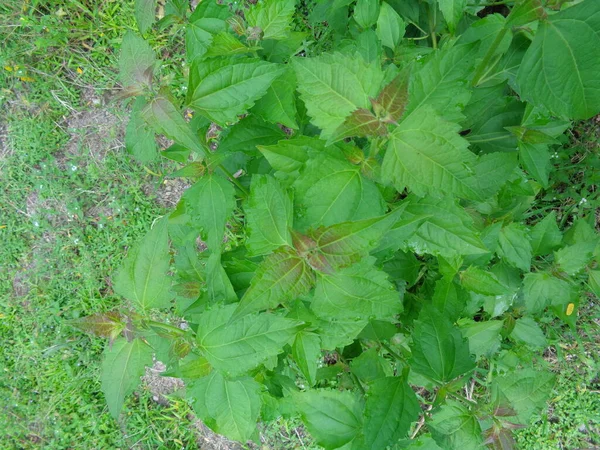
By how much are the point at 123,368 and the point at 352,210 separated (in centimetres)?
109

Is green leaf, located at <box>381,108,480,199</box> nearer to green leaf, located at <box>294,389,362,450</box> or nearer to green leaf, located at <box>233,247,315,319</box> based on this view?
green leaf, located at <box>233,247,315,319</box>

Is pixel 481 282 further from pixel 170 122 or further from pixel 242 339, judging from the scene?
pixel 170 122

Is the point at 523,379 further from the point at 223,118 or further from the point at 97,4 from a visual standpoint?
the point at 97,4

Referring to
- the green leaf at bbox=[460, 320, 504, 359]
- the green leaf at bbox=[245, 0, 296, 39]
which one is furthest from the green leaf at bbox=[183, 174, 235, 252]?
the green leaf at bbox=[460, 320, 504, 359]

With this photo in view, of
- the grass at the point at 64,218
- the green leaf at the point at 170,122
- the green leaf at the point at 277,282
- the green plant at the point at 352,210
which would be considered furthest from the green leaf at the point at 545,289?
the grass at the point at 64,218

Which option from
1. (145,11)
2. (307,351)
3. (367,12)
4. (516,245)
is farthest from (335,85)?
(516,245)

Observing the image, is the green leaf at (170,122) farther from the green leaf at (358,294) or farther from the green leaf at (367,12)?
the green leaf at (367,12)

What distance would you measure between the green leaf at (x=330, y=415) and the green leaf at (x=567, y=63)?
4.57 ft

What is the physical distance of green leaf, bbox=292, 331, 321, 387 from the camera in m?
1.90

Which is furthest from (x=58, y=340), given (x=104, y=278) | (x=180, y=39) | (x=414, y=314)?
(x=414, y=314)

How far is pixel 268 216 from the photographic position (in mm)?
1628

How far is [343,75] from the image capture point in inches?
58.5

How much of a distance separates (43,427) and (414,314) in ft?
12.0

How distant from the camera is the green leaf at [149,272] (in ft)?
Answer: 6.18
